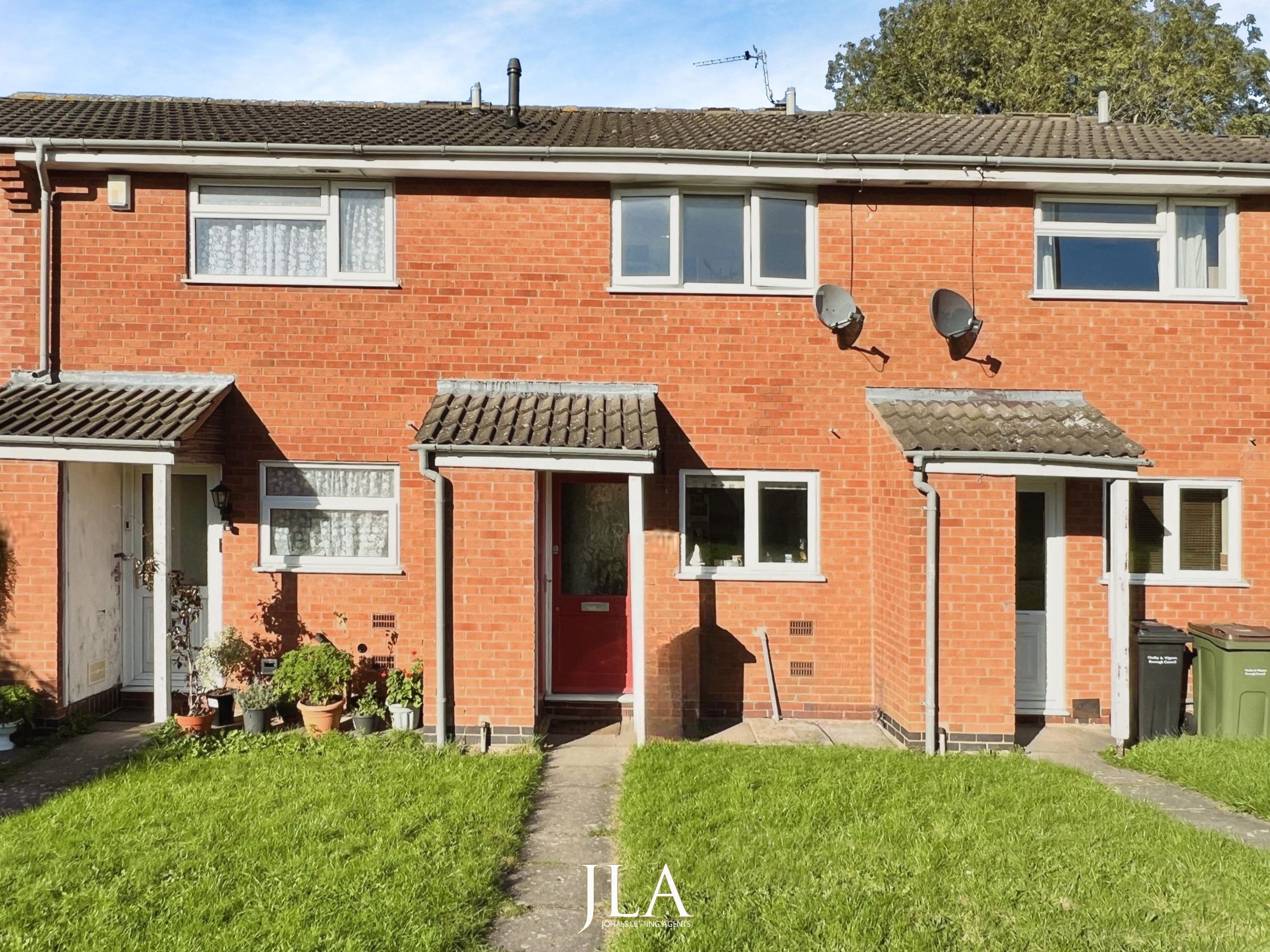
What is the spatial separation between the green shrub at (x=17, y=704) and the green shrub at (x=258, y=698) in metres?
1.71

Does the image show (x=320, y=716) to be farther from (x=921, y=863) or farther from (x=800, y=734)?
(x=921, y=863)

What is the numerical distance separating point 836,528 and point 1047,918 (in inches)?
167

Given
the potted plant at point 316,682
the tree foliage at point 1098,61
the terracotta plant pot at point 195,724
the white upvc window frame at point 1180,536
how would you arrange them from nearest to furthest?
1. the terracotta plant pot at point 195,724
2. the potted plant at point 316,682
3. the white upvc window frame at point 1180,536
4. the tree foliage at point 1098,61

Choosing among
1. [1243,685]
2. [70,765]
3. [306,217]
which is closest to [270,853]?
[70,765]

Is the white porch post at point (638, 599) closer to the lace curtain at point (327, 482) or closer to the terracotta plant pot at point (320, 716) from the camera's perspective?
the lace curtain at point (327, 482)

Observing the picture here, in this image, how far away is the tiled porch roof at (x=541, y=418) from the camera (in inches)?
270

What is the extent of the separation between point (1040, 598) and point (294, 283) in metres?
8.32

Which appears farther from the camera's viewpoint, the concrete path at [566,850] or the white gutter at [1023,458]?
the white gutter at [1023,458]

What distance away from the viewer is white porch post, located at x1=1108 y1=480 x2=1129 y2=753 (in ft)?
23.5

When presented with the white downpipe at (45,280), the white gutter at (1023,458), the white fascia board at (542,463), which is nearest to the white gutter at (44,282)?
the white downpipe at (45,280)

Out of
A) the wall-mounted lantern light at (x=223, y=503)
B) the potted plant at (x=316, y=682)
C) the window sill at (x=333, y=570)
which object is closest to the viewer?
the potted plant at (x=316, y=682)

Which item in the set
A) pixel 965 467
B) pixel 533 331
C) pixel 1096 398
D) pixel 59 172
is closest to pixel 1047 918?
pixel 965 467

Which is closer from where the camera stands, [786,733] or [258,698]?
[258,698]

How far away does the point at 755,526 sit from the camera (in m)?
8.04
